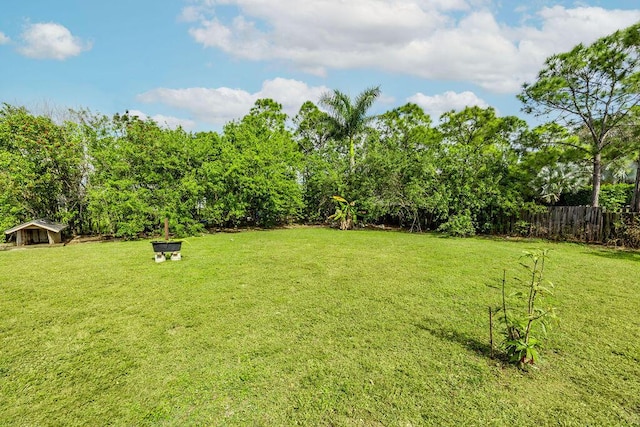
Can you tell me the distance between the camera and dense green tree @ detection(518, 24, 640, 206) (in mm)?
8844

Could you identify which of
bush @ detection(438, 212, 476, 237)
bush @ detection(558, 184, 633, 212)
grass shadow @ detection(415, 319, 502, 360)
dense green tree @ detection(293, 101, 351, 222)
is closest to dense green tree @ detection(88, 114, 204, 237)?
dense green tree @ detection(293, 101, 351, 222)

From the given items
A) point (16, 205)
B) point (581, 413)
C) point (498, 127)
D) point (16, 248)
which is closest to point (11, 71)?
point (16, 205)

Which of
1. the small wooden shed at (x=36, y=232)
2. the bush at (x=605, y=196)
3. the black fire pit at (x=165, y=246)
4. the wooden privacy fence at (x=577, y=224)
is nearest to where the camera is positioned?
the black fire pit at (x=165, y=246)

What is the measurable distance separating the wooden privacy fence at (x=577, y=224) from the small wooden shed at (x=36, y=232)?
1527 centimetres

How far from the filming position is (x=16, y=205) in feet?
30.9

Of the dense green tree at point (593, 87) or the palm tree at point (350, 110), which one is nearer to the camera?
the dense green tree at point (593, 87)

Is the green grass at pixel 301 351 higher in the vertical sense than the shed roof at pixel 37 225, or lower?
lower

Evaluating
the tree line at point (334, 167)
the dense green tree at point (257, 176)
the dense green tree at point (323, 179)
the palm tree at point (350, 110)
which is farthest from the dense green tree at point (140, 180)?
the palm tree at point (350, 110)

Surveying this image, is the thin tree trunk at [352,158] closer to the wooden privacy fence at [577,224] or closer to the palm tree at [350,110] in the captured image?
the palm tree at [350,110]

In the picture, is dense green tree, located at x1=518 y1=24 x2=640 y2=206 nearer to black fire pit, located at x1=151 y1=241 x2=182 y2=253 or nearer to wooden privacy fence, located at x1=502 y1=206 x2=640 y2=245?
wooden privacy fence, located at x1=502 y1=206 x2=640 y2=245

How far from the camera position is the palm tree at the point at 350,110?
45.5 ft

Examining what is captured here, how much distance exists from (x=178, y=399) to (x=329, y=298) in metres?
2.27

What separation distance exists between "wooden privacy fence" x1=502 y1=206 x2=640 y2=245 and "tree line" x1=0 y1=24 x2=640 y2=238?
1.54ft

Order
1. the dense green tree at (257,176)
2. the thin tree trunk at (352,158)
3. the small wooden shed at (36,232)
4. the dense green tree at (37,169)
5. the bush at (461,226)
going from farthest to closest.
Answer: the thin tree trunk at (352,158)
the dense green tree at (257,176)
the bush at (461,226)
the dense green tree at (37,169)
the small wooden shed at (36,232)
